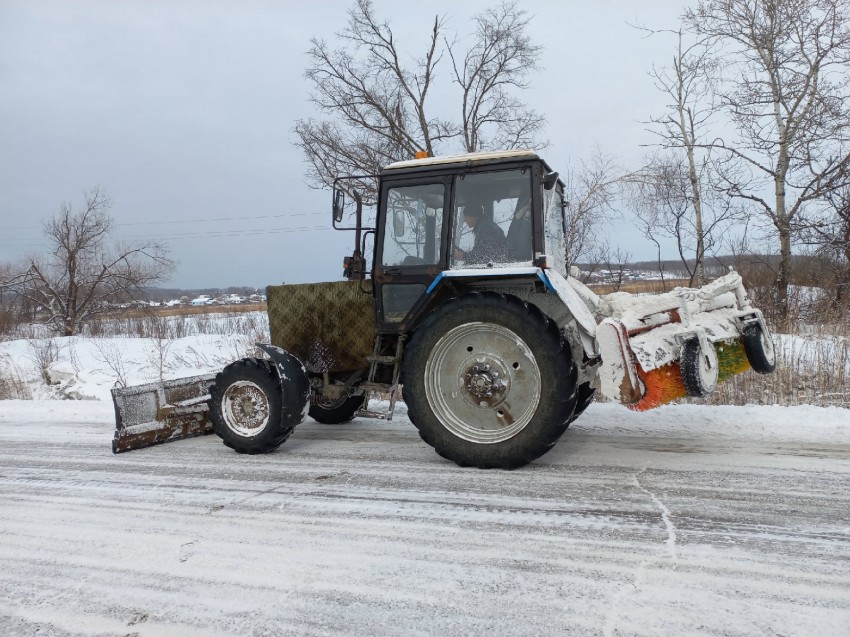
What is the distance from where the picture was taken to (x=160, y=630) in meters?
2.23

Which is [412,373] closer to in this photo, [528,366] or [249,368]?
[528,366]

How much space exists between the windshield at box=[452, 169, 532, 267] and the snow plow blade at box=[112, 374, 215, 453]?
9.21ft

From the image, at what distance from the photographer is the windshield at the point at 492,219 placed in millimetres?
4367

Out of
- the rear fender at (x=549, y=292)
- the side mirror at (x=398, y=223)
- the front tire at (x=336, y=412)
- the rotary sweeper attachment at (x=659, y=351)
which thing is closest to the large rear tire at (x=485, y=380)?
the rear fender at (x=549, y=292)

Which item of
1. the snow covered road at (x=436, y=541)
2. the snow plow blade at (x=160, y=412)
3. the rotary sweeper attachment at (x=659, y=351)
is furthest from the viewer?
the snow plow blade at (x=160, y=412)

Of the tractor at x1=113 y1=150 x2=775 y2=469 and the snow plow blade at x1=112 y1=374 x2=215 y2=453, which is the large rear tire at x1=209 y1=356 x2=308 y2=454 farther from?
the snow plow blade at x1=112 y1=374 x2=215 y2=453

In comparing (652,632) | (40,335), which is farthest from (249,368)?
(40,335)

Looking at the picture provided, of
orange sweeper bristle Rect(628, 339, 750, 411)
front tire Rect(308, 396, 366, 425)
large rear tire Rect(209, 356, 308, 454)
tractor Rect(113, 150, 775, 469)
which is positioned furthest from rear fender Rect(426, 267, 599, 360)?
front tire Rect(308, 396, 366, 425)

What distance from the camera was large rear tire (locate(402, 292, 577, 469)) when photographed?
4.00 m

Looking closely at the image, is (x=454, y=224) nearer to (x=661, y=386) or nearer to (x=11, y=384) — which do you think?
(x=661, y=386)

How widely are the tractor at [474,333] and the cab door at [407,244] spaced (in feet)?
0.04

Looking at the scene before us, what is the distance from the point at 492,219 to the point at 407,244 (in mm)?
703

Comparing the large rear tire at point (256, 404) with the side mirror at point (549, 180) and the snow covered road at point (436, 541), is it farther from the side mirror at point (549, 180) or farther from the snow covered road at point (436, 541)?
the side mirror at point (549, 180)

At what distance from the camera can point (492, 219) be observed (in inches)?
176
